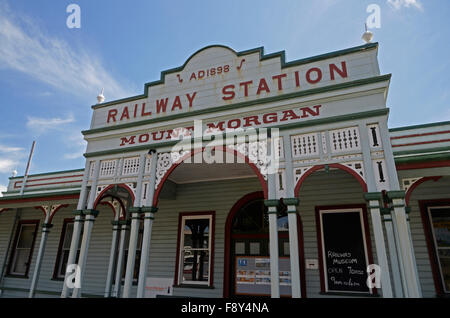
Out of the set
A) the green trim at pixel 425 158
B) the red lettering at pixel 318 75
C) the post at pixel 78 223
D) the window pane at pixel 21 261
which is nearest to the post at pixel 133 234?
the post at pixel 78 223

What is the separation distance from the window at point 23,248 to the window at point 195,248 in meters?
6.89

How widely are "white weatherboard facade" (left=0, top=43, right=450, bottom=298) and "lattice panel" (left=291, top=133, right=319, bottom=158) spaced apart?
0.07ft

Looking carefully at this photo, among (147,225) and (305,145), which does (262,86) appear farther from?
(147,225)

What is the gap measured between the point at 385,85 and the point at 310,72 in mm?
1596

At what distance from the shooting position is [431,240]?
6840 millimetres

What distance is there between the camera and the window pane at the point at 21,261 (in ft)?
38.9

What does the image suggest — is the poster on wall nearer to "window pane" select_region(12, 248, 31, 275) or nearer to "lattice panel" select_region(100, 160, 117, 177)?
"lattice panel" select_region(100, 160, 117, 177)

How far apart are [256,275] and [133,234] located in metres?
3.61

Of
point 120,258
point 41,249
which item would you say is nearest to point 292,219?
point 120,258

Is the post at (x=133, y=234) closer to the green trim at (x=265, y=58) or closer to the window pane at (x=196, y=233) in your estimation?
the green trim at (x=265, y=58)

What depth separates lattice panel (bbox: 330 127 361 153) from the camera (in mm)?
5793
